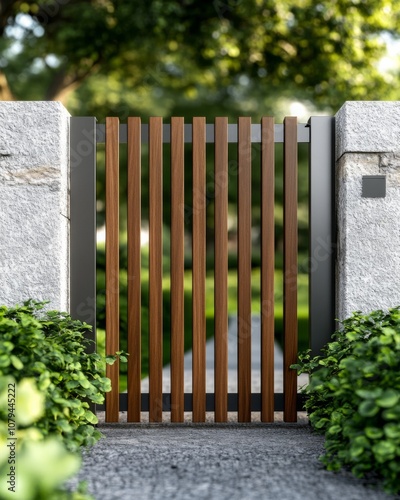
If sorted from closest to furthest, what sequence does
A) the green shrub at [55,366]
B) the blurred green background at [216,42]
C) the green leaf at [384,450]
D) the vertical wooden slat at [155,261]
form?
1. the green leaf at [384,450]
2. the green shrub at [55,366]
3. the vertical wooden slat at [155,261]
4. the blurred green background at [216,42]

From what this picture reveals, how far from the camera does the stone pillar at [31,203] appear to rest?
4.27 meters

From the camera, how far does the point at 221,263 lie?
4.46 metres

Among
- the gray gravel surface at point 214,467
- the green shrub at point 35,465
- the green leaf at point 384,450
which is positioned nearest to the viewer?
the green shrub at point 35,465

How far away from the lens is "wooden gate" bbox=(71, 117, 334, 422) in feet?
14.6

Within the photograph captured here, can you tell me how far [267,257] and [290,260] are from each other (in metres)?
0.17

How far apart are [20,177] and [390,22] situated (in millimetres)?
8419

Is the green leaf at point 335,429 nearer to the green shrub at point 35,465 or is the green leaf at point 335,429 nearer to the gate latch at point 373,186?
the green shrub at point 35,465

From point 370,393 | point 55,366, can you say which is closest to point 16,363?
point 55,366

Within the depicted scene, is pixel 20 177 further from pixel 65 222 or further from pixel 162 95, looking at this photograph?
pixel 162 95

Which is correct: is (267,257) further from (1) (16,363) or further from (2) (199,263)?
(1) (16,363)

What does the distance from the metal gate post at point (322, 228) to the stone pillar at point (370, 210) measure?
207mm

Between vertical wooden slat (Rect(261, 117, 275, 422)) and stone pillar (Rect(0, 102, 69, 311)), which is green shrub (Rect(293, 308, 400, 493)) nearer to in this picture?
vertical wooden slat (Rect(261, 117, 275, 422))

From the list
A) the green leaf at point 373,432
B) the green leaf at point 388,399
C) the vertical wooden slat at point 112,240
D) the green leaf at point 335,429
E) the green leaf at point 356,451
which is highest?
the vertical wooden slat at point 112,240

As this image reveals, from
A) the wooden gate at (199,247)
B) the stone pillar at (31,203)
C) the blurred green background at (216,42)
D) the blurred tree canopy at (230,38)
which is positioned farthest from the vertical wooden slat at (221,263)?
the blurred tree canopy at (230,38)
